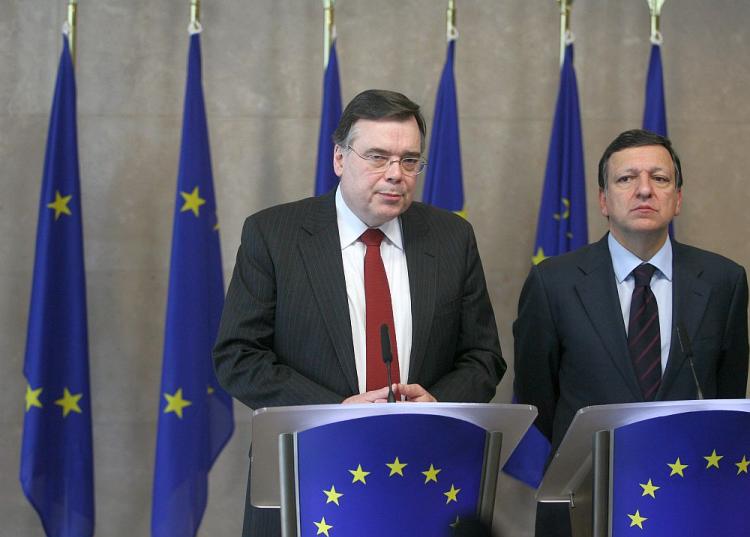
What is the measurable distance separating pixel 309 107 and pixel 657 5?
1.54m

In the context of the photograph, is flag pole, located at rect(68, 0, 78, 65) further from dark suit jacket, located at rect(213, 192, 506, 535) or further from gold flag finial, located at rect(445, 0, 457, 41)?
dark suit jacket, located at rect(213, 192, 506, 535)

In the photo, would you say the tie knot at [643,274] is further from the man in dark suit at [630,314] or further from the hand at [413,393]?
the hand at [413,393]

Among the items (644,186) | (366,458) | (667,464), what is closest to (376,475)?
(366,458)

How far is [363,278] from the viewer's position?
2.73 meters

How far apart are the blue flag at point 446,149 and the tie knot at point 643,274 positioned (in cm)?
145

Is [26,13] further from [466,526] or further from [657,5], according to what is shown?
[466,526]

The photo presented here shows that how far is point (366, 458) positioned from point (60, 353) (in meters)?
2.43

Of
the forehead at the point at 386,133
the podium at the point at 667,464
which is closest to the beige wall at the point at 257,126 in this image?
the forehead at the point at 386,133

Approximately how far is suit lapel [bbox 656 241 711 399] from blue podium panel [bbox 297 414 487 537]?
3.01ft

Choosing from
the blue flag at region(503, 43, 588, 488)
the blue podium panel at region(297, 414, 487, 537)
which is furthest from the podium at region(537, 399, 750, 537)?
the blue flag at region(503, 43, 588, 488)

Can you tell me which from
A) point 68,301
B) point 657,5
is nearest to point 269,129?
point 68,301

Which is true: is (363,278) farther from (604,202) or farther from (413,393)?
(604,202)

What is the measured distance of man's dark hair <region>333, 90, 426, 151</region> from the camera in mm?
2705

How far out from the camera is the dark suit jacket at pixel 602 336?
9.28 ft
